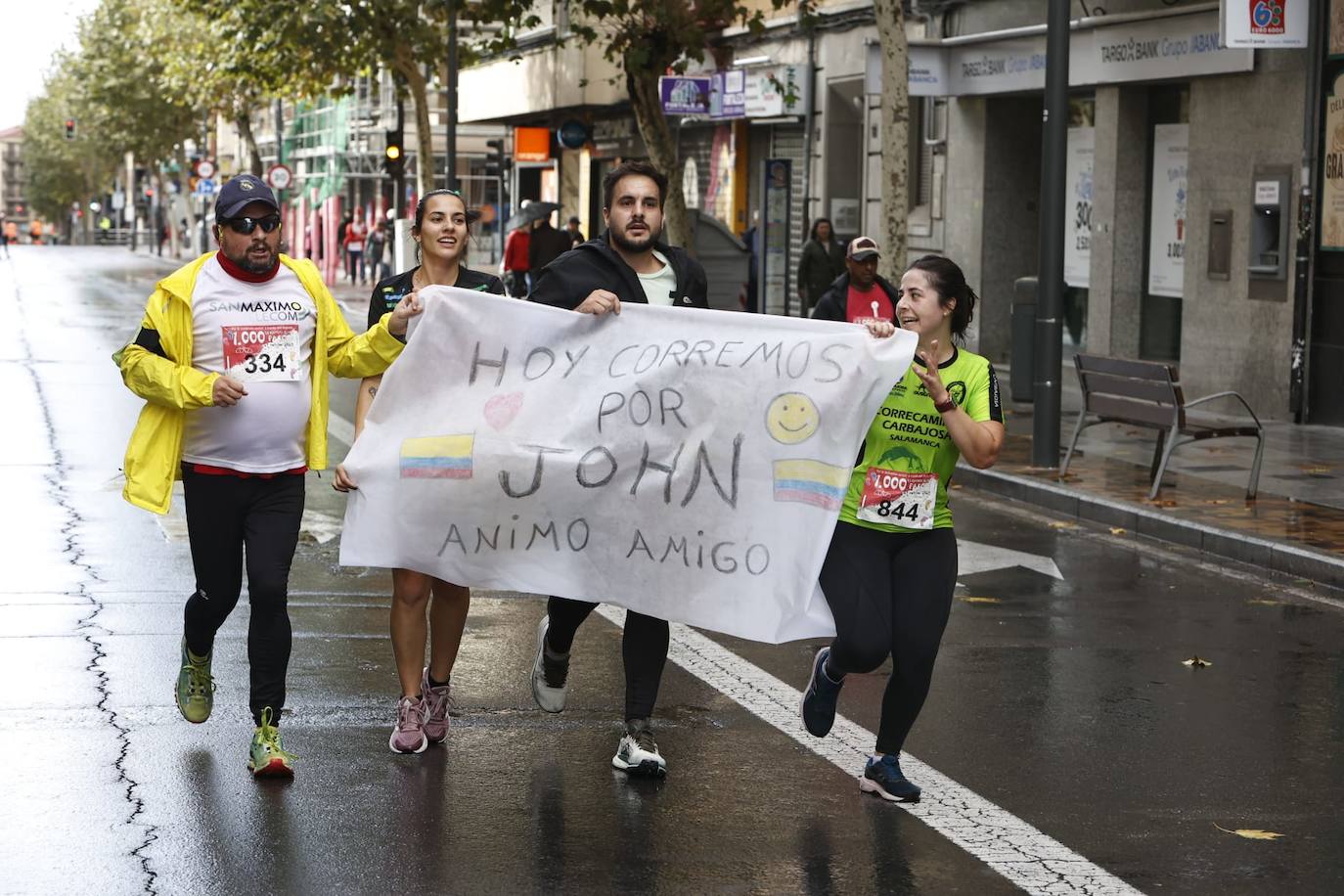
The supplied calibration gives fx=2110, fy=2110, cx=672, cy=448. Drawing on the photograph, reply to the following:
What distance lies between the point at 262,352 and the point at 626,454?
45.0 inches

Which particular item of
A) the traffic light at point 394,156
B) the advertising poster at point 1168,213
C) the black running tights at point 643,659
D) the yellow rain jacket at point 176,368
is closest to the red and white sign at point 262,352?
the yellow rain jacket at point 176,368

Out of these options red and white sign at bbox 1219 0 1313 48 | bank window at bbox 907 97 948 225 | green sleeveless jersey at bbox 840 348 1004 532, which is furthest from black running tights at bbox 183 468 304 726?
bank window at bbox 907 97 948 225

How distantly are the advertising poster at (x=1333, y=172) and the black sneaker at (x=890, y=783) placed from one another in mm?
13226

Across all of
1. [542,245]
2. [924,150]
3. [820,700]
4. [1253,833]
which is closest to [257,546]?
[820,700]

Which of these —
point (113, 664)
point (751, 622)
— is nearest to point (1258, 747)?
point (751, 622)

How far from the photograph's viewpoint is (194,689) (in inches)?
265

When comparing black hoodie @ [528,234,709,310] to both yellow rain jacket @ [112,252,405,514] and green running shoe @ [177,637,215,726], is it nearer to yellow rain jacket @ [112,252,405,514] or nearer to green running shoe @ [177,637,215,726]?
yellow rain jacket @ [112,252,405,514]

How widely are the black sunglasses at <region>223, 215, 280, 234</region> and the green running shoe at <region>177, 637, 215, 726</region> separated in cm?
135

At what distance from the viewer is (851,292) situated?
45.1 feet

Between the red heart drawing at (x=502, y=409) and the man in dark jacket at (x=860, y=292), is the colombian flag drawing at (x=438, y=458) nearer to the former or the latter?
the red heart drawing at (x=502, y=409)

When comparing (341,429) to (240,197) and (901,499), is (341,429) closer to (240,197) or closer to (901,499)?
(240,197)

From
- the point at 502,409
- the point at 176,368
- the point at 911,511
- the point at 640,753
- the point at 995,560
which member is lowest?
the point at 995,560

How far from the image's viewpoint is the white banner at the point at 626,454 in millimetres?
6086

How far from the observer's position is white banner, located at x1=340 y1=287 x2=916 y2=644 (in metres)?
6.09
